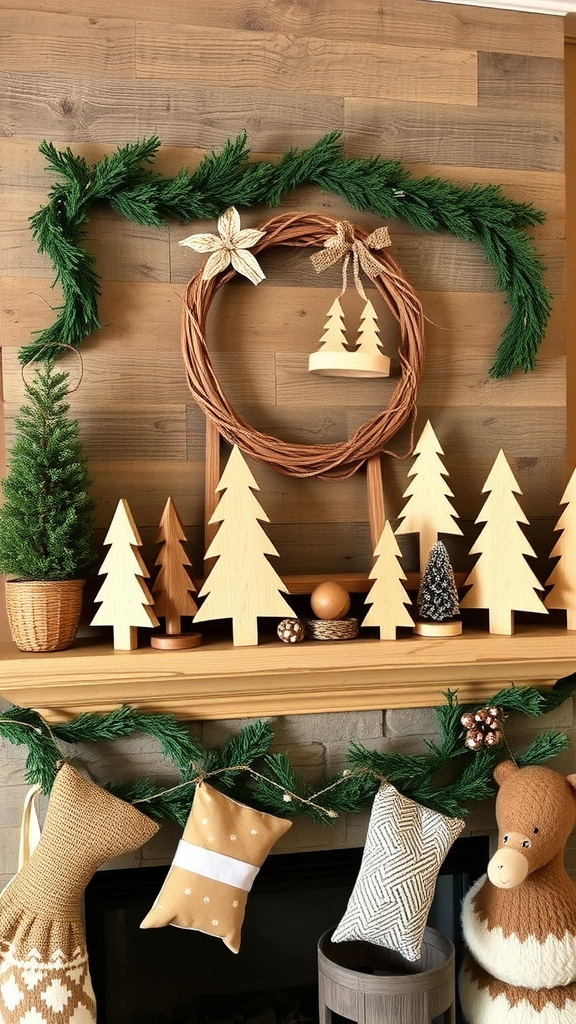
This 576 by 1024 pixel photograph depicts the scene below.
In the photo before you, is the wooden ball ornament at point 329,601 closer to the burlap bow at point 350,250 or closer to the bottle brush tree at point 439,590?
the bottle brush tree at point 439,590

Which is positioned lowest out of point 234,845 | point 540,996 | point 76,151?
point 540,996

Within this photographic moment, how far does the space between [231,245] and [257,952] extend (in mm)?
1377

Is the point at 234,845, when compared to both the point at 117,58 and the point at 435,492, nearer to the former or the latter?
the point at 435,492

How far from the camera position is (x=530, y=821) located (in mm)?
1558

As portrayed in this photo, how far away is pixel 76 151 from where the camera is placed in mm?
1628

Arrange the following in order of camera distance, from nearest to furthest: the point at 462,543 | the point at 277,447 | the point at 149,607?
the point at 149,607, the point at 277,447, the point at 462,543


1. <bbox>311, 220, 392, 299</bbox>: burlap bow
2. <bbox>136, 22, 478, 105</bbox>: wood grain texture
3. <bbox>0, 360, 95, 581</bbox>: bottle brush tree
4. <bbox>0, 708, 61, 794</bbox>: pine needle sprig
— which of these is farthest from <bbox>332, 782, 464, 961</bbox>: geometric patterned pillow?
<bbox>136, 22, 478, 105</bbox>: wood grain texture

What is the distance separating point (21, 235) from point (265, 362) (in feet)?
1.60

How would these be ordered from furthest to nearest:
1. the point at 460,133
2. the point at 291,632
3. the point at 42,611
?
1. the point at 460,133
2. the point at 291,632
3. the point at 42,611

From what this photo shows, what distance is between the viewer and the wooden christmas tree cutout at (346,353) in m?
1.65

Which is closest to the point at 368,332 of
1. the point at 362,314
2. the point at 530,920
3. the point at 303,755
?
the point at 362,314

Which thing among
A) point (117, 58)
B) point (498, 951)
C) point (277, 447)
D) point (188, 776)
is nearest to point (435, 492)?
point (277, 447)

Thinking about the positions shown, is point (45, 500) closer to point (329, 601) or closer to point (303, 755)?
point (329, 601)

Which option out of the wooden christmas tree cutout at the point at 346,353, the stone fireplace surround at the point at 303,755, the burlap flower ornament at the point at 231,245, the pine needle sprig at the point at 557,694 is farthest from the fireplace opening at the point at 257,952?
the burlap flower ornament at the point at 231,245
